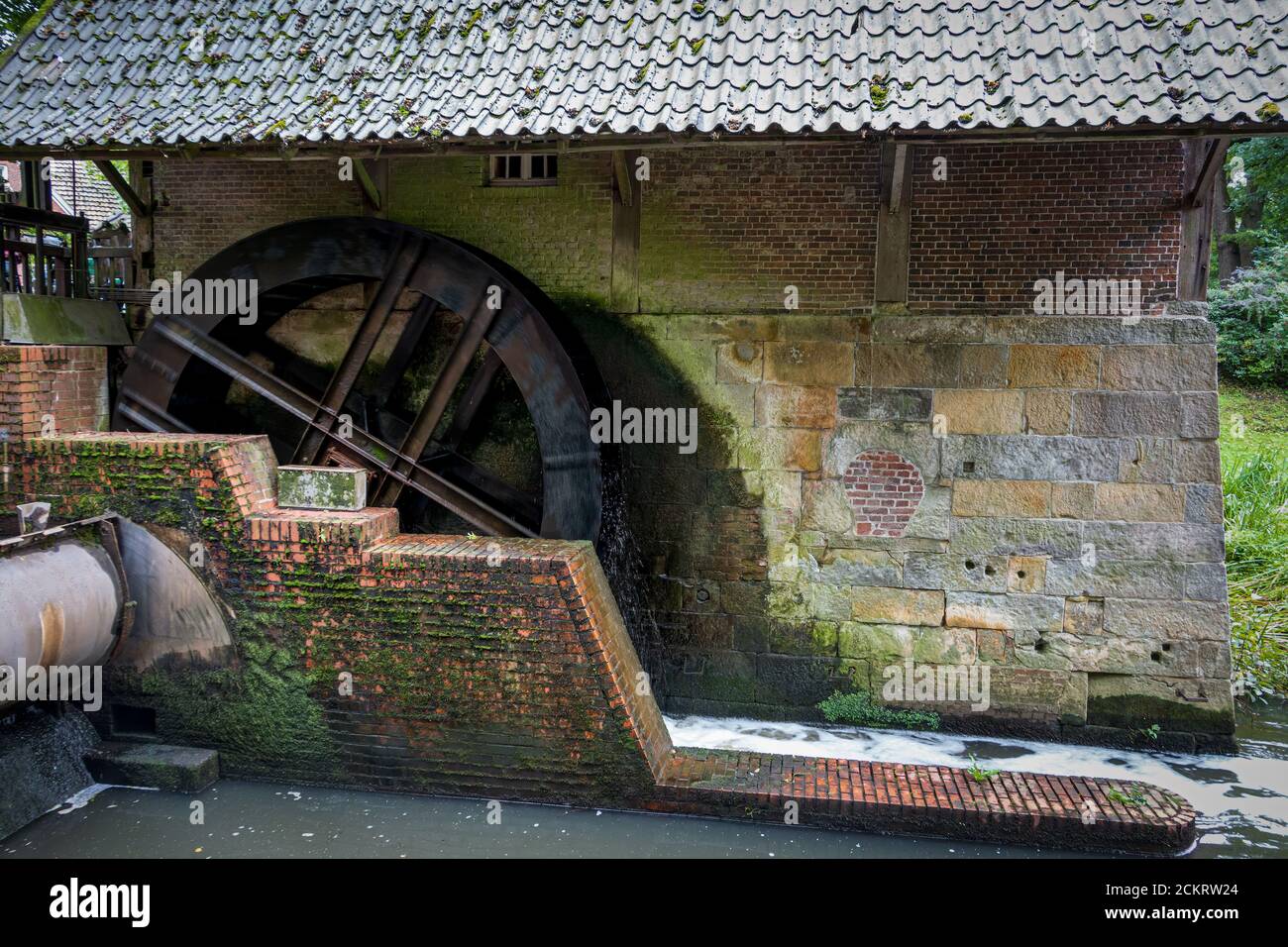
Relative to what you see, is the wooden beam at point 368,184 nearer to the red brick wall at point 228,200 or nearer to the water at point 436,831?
the red brick wall at point 228,200

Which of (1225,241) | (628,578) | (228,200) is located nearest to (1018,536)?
(628,578)

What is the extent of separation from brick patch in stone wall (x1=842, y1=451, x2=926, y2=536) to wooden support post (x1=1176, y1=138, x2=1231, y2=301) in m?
1.84

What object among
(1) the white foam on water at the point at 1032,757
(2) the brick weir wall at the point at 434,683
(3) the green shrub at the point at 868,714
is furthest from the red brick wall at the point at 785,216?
(1) the white foam on water at the point at 1032,757

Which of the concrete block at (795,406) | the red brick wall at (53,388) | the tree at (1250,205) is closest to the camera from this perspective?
the red brick wall at (53,388)

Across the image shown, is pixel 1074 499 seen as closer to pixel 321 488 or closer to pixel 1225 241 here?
pixel 321 488

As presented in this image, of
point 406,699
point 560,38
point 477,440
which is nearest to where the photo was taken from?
point 406,699

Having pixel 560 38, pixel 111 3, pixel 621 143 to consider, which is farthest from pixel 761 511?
pixel 111 3

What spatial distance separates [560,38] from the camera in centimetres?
549

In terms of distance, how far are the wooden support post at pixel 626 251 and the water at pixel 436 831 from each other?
3.08 m

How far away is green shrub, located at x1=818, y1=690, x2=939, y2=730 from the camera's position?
5.94 metres

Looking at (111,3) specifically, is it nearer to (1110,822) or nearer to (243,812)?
(243,812)

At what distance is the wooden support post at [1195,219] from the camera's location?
5.33 m

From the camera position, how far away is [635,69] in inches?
203

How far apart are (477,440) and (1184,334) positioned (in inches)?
173
